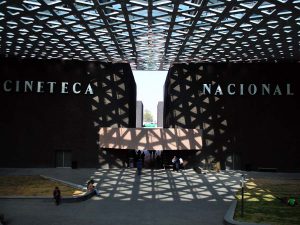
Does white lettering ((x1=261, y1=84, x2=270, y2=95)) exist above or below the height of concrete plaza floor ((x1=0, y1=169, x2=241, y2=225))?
above

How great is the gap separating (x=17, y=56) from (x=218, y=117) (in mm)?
20692

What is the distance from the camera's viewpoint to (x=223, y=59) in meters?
32.4

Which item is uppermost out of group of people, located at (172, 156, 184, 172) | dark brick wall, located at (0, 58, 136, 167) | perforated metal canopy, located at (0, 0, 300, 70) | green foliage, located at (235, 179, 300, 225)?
perforated metal canopy, located at (0, 0, 300, 70)

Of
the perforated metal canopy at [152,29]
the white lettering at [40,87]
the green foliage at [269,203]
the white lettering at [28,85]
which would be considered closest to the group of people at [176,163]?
the green foliage at [269,203]

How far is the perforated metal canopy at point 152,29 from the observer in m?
18.6

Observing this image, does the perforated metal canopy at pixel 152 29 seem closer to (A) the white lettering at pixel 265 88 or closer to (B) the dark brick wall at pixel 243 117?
(B) the dark brick wall at pixel 243 117

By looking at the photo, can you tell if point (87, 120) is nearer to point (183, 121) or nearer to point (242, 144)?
point (183, 121)

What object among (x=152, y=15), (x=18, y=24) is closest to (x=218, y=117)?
(x=152, y=15)

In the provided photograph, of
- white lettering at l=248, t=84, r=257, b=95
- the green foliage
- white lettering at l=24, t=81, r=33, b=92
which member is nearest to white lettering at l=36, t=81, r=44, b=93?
white lettering at l=24, t=81, r=33, b=92

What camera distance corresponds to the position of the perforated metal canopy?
18625 mm

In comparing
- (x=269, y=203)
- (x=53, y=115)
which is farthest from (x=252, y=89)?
(x=53, y=115)

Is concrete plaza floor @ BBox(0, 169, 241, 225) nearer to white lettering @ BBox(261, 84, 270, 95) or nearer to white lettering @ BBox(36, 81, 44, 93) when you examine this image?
white lettering @ BBox(36, 81, 44, 93)

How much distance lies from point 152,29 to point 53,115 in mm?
15399

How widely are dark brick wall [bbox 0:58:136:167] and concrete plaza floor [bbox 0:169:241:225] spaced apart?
553 centimetres
